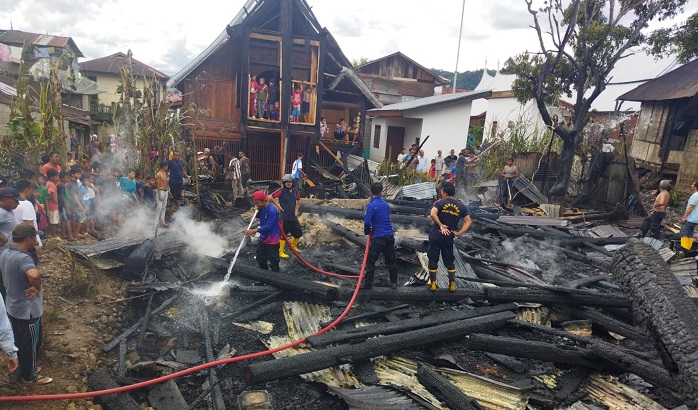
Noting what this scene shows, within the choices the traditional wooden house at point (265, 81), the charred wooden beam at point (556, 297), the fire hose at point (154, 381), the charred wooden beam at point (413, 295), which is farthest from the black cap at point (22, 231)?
the traditional wooden house at point (265, 81)

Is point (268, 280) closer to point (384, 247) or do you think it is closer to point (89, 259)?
point (384, 247)

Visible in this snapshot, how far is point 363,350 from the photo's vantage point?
4930 mm

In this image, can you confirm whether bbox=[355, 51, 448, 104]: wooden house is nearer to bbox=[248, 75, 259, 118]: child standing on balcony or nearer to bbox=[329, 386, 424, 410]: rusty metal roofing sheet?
bbox=[248, 75, 259, 118]: child standing on balcony

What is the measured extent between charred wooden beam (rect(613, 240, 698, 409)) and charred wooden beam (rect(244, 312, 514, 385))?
167cm

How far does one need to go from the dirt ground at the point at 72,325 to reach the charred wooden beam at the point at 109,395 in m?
0.09

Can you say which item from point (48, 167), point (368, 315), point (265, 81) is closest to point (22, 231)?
point (368, 315)

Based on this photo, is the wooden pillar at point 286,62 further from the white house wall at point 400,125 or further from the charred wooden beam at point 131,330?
the charred wooden beam at point 131,330

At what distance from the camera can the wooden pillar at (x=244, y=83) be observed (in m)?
14.6

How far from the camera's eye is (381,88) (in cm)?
3167

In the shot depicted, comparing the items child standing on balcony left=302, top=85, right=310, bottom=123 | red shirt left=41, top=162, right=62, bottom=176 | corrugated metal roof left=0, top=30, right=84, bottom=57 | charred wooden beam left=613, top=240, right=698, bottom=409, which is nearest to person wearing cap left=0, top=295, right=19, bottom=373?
red shirt left=41, top=162, right=62, bottom=176

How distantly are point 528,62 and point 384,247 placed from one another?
1439 centimetres

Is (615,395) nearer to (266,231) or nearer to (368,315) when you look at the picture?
(368,315)

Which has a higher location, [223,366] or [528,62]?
[528,62]

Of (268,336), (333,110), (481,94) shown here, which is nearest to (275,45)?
(333,110)
